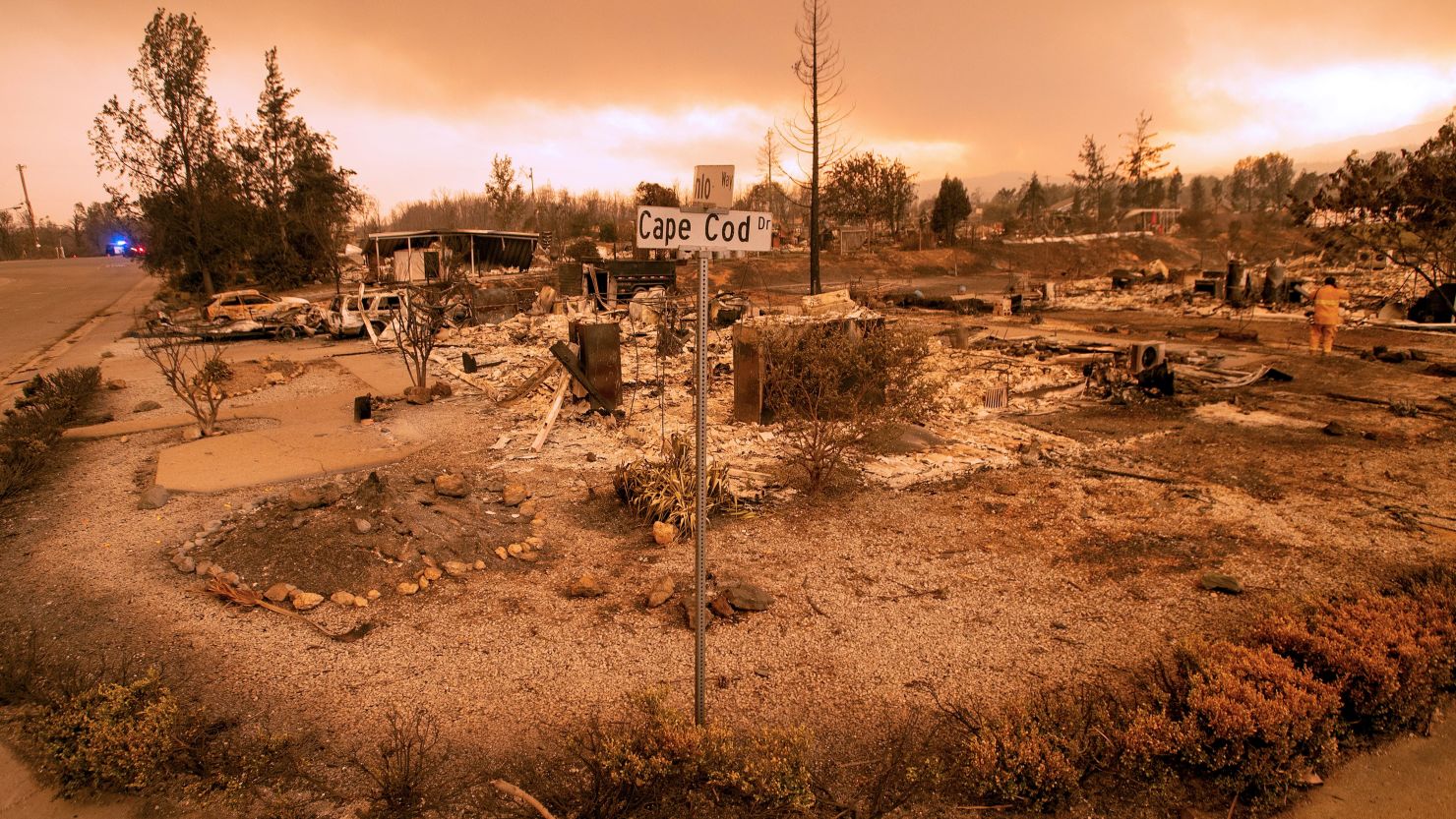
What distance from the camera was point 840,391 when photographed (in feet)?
27.1

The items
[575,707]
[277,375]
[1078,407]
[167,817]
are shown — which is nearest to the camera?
[167,817]

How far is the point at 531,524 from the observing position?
7.18 meters

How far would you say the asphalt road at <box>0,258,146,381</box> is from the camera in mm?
21844

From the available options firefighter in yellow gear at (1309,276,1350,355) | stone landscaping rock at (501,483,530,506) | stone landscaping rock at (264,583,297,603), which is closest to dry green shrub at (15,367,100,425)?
stone landscaping rock at (501,483,530,506)

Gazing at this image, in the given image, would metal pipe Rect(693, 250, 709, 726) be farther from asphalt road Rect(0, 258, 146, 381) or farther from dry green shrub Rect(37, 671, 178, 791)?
asphalt road Rect(0, 258, 146, 381)

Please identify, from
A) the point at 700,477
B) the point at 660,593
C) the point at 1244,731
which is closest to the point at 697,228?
the point at 700,477

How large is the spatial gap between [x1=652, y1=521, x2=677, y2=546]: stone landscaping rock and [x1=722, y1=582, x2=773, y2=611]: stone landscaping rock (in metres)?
1.22

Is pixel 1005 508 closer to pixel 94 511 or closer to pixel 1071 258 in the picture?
pixel 94 511

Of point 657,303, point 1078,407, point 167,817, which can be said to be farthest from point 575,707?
point 657,303

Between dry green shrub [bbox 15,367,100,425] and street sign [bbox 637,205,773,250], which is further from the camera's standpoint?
dry green shrub [bbox 15,367,100,425]

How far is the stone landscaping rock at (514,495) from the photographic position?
766 centimetres

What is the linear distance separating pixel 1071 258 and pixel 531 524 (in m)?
45.2

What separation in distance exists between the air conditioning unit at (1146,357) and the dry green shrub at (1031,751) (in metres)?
10.00

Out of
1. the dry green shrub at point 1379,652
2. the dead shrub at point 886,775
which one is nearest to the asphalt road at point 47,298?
the dead shrub at point 886,775
